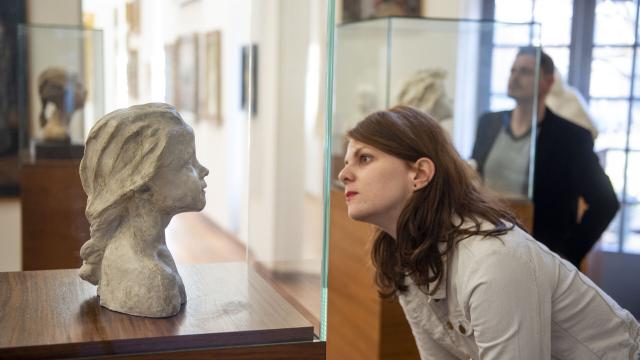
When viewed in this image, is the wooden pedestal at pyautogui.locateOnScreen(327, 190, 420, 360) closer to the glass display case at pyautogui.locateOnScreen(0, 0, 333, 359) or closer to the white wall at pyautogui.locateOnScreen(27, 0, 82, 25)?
the glass display case at pyautogui.locateOnScreen(0, 0, 333, 359)

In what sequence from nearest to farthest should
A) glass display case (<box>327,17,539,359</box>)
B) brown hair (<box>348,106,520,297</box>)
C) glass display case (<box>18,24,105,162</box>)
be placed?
brown hair (<box>348,106,520,297</box>), glass display case (<box>18,24,105,162</box>), glass display case (<box>327,17,539,359</box>)

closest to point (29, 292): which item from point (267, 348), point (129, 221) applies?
point (129, 221)

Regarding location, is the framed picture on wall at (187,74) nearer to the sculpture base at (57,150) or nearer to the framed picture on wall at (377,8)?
the framed picture on wall at (377,8)

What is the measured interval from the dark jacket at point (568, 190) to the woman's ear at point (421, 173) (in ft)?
5.65

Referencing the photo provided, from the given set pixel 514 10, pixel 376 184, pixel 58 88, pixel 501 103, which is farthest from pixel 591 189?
pixel 58 88

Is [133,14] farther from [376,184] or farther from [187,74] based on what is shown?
[187,74]

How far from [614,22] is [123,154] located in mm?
4962

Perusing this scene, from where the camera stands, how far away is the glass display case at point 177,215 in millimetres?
1643

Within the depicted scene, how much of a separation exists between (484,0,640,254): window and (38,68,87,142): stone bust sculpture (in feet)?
10.0

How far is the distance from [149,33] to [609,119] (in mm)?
3499

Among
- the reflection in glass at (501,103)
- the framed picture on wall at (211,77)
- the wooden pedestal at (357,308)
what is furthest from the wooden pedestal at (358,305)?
the framed picture on wall at (211,77)

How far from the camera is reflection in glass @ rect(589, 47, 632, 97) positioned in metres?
5.92

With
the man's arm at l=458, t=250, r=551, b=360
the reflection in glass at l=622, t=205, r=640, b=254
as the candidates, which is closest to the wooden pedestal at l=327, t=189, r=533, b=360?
the man's arm at l=458, t=250, r=551, b=360

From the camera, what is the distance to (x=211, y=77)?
334 inches
